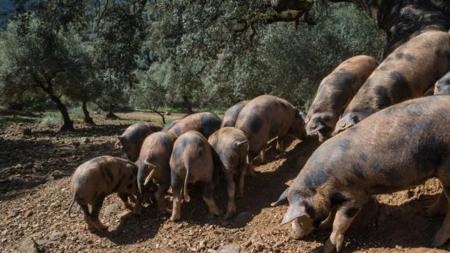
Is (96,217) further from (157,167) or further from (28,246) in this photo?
(157,167)

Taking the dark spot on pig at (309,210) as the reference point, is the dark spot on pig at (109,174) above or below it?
below

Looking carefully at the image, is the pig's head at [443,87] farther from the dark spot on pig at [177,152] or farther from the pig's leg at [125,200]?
the pig's leg at [125,200]

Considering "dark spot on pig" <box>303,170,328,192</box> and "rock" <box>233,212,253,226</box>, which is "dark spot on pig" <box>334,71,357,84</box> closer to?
"rock" <box>233,212,253,226</box>

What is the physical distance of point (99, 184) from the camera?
7.26 m

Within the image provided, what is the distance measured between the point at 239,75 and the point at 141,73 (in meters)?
18.3

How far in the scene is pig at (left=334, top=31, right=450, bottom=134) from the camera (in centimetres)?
662

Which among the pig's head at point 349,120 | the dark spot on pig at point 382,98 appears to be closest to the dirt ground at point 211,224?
the pig's head at point 349,120

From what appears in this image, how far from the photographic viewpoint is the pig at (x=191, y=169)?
6.74 m

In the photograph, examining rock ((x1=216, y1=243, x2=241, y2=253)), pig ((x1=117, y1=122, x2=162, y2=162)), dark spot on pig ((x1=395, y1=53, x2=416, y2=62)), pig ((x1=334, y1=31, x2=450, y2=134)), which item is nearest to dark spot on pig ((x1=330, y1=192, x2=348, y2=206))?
rock ((x1=216, y1=243, x2=241, y2=253))

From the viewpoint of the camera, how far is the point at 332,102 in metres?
7.71

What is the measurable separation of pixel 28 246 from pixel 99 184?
118 cm

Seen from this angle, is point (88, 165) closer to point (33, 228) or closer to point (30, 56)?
point (33, 228)

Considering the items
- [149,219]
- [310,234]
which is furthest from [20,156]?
[310,234]

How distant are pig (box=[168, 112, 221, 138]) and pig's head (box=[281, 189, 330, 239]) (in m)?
2.99
